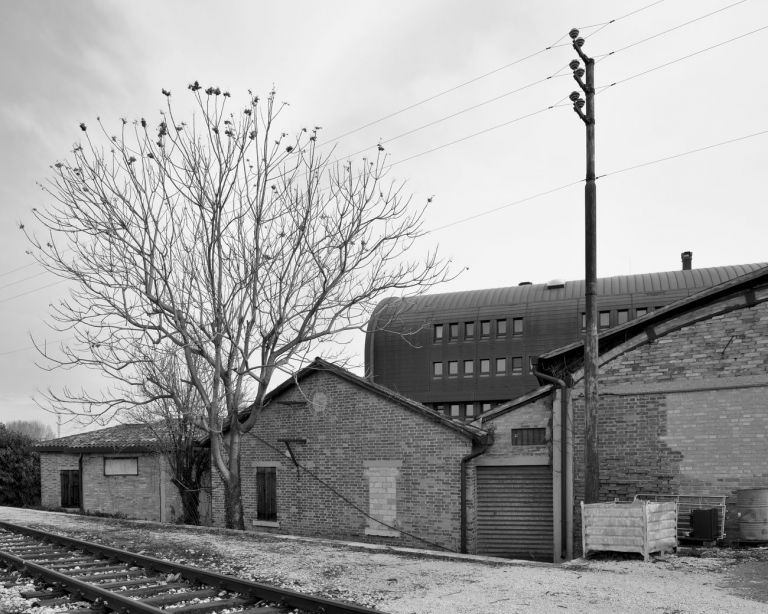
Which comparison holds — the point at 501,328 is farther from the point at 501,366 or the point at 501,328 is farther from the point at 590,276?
the point at 590,276

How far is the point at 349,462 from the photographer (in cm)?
1984

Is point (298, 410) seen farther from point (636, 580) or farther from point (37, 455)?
point (37, 455)

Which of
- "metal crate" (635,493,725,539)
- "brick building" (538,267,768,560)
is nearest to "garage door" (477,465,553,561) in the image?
"brick building" (538,267,768,560)

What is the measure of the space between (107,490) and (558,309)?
22333mm

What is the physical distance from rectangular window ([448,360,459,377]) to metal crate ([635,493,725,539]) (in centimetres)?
2527

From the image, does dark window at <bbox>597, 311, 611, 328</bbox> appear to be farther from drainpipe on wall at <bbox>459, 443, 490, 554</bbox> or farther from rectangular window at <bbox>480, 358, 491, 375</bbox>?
drainpipe on wall at <bbox>459, 443, 490, 554</bbox>

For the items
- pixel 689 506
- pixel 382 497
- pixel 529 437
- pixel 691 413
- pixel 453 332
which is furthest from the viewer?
pixel 453 332

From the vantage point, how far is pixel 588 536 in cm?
1295

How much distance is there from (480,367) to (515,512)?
74.3ft

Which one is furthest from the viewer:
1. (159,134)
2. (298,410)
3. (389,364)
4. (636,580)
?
(389,364)

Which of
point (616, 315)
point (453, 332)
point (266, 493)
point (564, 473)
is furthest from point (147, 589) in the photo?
point (453, 332)

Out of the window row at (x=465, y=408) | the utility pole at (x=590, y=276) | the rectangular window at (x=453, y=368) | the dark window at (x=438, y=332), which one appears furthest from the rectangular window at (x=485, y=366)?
the utility pole at (x=590, y=276)

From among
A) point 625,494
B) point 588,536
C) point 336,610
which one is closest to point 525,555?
point 625,494

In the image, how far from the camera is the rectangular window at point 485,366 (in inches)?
1569
